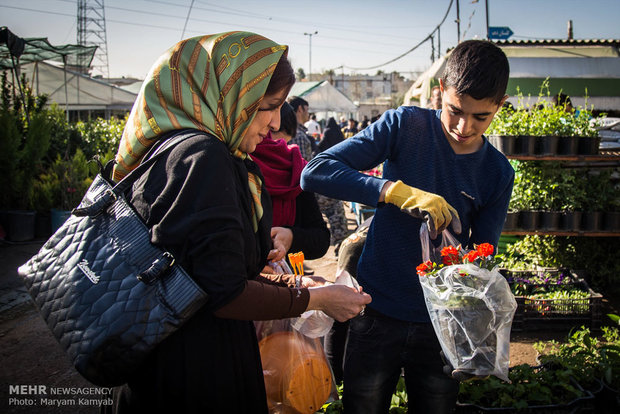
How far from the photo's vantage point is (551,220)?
453 centimetres

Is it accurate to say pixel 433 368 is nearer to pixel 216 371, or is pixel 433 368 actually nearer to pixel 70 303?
pixel 216 371

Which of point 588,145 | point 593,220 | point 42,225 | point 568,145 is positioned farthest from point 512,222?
point 42,225

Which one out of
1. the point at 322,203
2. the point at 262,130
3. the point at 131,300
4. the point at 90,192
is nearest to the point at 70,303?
the point at 131,300

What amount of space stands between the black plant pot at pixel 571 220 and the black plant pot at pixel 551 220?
5cm

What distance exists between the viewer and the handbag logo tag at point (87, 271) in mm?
1165

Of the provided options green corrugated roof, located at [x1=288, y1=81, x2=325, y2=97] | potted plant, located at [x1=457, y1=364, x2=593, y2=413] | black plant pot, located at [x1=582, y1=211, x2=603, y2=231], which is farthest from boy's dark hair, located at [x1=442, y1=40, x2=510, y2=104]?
green corrugated roof, located at [x1=288, y1=81, x2=325, y2=97]

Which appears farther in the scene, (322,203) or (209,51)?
(322,203)

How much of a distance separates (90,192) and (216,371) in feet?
2.12

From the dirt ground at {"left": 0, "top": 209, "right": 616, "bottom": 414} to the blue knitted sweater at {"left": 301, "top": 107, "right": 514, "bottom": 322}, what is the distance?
5.96ft

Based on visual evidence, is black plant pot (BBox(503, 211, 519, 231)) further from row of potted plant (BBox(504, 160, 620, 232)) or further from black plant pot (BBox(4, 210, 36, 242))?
black plant pot (BBox(4, 210, 36, 242))

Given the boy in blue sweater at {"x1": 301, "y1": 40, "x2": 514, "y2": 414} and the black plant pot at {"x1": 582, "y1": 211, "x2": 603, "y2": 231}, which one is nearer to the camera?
the boy in blue sweater at {"x1": 301, "y1": 40, "x2": 514, "y2": 414}

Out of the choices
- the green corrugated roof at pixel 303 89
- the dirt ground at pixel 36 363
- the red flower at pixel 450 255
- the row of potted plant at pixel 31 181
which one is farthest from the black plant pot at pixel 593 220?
the green corrugated roof at pixel 303 89

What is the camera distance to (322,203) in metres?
6.18

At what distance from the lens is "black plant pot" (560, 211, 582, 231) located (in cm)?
450
